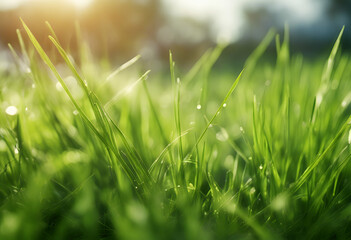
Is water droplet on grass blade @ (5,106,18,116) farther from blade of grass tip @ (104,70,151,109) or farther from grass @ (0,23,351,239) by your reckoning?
blade of grass tip @ (104,70,151,109)

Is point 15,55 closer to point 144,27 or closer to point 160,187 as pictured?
point 160,187

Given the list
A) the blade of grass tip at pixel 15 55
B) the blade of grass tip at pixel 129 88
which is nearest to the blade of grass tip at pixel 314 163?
the blade of grass tip at pixel 129 88

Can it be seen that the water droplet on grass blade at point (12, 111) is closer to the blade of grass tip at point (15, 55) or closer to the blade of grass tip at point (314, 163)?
the blade of grass tip at point (15, 55)

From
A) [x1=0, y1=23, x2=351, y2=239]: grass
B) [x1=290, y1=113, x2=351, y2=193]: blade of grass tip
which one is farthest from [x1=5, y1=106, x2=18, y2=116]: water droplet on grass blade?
[x1=290, y1=113, x2=351, y2=193]: blade of grass tip

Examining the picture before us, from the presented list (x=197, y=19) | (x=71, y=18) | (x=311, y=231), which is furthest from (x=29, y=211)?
(x=197, y=19)

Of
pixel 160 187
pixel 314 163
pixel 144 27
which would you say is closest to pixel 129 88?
pixel 160 187

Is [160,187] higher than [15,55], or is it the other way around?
[15,55]

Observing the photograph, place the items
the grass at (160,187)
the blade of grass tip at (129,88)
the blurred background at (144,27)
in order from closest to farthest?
the grass at (160,187) < the blade of grass tip at (129,88) < the blurred background at (144,27)

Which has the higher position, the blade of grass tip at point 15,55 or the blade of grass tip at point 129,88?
the blade of grass tip at point 15,55

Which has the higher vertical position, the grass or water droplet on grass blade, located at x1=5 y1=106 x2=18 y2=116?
water droplet on grass blade, located at x1=5 y1=106 x2=18 y2=116

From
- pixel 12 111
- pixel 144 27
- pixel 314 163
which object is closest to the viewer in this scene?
pixel 314 163

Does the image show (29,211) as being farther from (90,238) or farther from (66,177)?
(66,177)
